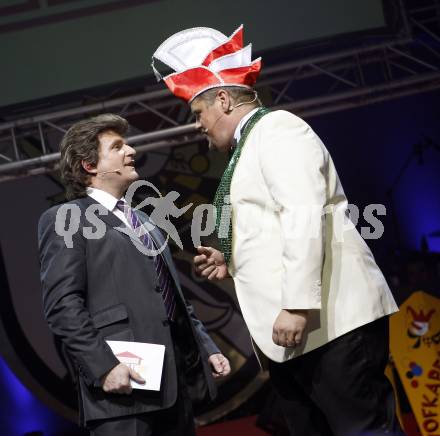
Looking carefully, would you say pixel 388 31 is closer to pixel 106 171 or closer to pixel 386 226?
pixel 386 226

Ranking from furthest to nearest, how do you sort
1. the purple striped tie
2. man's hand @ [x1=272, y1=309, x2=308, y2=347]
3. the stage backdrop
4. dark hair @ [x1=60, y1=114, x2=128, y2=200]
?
the stage backdrop
dark hair @ [x1=60, y1=114, x2=128, y2=200]
the purple striped tie
man's hand @ [x1=272, y1=309, x2=308, y2=347]

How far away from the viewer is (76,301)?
237 cm

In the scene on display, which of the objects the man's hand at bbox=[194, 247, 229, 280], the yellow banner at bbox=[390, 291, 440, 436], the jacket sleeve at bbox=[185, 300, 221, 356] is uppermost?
the man's hand at bbox=[194, 247, 229, 280]

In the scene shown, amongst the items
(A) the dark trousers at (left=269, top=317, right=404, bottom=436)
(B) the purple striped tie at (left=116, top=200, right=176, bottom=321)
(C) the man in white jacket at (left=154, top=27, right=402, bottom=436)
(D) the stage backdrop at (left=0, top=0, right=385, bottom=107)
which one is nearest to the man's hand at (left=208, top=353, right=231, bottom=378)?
(B) the purple striped tie at (left=116, top=200, right=176, bottom=321)

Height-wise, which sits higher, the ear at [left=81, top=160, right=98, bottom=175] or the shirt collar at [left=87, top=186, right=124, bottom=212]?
the ear at [left=81, top=160, right=98, bottom=175]

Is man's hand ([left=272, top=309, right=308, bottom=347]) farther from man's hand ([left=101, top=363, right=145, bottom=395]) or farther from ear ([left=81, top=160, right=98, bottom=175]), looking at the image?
ear ([left=81, top=160, right=98, bottom=175])

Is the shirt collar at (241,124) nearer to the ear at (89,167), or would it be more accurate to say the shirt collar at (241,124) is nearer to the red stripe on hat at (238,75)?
the red stripe on hat at (238,75)

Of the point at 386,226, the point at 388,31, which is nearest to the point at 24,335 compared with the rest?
the point at 386,226

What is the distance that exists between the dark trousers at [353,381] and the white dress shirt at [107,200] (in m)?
0.88

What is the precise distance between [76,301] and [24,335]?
13.0 feet

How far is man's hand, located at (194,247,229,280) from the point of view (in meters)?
2.26

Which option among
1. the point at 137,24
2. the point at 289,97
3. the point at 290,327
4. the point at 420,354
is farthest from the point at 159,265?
the point at 289,97

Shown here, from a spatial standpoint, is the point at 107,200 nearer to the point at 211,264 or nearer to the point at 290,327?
the point at 211,264

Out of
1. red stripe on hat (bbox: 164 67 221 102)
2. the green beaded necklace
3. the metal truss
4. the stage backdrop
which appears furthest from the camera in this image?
the metal truss
